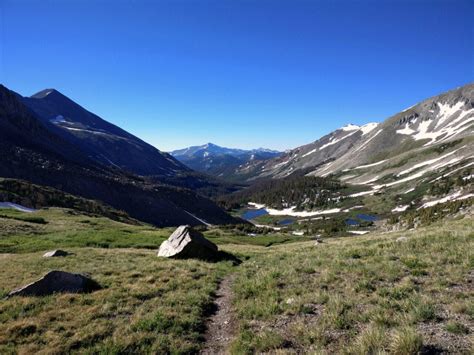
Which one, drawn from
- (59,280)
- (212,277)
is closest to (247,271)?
(212,277)

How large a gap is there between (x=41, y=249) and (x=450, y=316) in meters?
27.5

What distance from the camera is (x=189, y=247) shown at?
77.5 ft

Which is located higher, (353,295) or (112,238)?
(353,295)

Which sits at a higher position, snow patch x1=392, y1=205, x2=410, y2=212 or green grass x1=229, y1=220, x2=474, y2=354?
green grass x1=229, y1=220, x2=474, y2=354

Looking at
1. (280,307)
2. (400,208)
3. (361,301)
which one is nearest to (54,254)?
(280,307)

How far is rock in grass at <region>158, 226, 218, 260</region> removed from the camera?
23500mm

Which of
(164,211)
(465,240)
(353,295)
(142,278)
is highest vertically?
(465,240)

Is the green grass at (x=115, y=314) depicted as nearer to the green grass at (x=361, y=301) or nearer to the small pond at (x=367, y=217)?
the green grass at (x=361, y=301)

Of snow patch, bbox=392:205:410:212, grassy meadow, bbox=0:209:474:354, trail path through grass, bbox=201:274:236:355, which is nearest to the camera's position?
grassy meadow, bbox=0:209:474:354

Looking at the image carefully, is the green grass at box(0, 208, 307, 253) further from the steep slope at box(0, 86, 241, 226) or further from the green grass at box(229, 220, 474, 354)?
the steep slope at box(0, 86, 241, 226)

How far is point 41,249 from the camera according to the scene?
25.5 m

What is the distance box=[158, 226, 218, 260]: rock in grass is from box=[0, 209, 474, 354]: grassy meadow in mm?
4403

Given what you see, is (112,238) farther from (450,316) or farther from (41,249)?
(450,316)

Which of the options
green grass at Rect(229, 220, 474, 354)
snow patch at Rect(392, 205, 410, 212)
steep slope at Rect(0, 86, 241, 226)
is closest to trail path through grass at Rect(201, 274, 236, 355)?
Answer: green grass at Rect(229, 220, 474, 354)
